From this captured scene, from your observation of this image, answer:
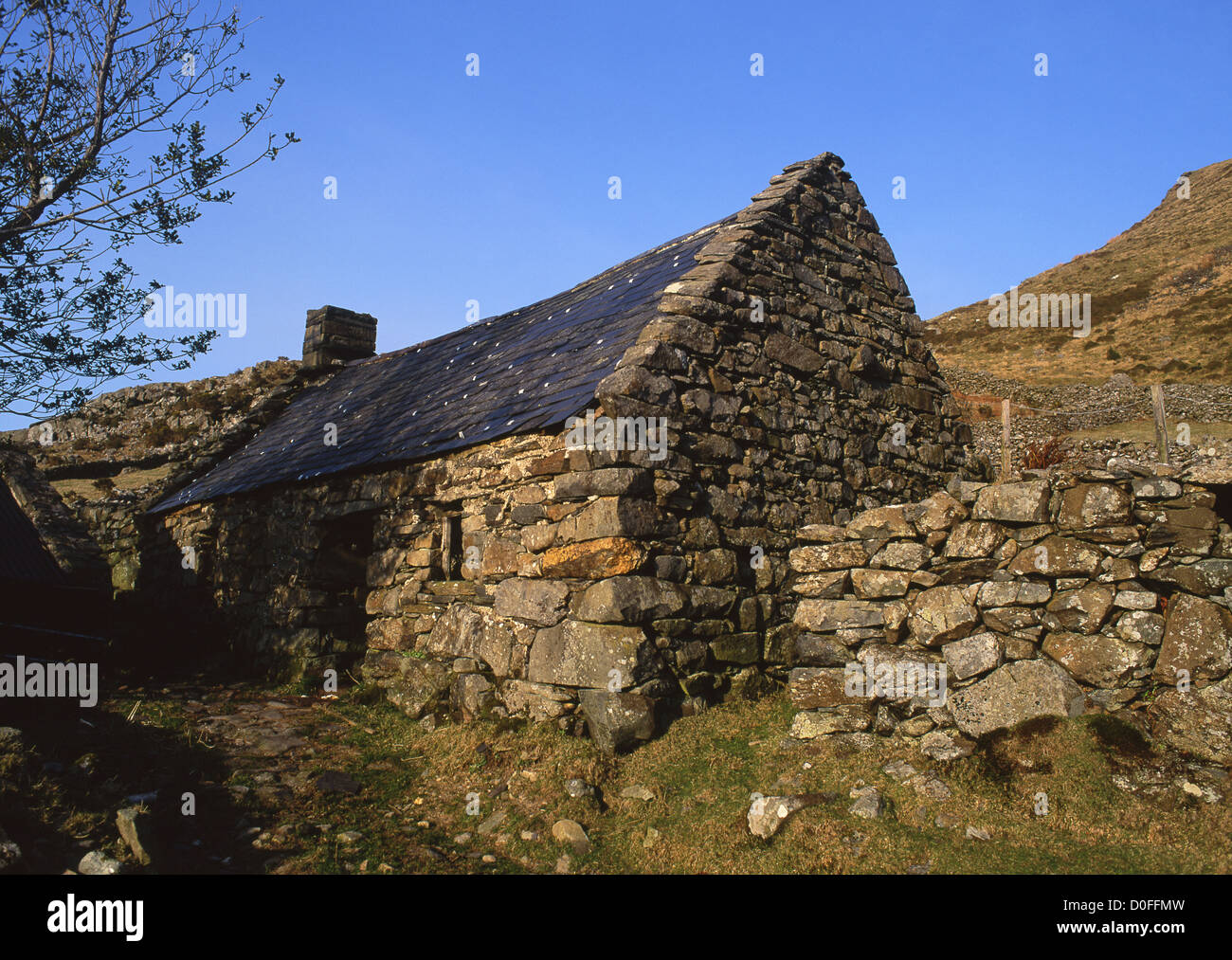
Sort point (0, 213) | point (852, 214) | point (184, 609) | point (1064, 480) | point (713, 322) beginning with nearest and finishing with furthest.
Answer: point (1064, 480)
point (0, 213)
point (713, 322)
point (852, 214)
point (184, 609)

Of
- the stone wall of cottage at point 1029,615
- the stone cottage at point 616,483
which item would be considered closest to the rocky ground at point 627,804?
the stone wall of cottage at point 1029,615

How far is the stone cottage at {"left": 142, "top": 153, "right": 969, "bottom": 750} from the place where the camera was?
6.23 meters

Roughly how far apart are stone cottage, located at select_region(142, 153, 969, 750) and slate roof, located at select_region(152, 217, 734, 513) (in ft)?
0.20

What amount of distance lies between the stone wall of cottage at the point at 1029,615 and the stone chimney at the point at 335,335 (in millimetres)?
12845

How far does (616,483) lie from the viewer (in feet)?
20.2

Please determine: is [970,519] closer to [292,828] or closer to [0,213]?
[292,828]

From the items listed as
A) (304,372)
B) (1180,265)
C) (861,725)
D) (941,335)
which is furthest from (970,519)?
(1180,265)

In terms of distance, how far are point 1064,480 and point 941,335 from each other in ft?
141

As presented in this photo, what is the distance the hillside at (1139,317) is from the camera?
33.3m

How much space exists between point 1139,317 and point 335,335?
3929cm

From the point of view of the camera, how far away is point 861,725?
553 cm

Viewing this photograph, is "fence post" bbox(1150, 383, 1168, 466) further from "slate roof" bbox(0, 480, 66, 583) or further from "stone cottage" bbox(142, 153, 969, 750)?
"slate roof" bbox(0, 480, 66, 583)

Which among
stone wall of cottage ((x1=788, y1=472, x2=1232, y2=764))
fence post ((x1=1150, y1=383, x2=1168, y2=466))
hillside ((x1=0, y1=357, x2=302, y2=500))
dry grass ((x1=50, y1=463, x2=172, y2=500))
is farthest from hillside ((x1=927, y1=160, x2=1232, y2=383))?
dry grass ((x1=50, y1=463, x2=172, y2=500))

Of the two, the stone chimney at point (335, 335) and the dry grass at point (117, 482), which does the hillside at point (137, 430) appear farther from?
the stone chimney at point (335, 335)
